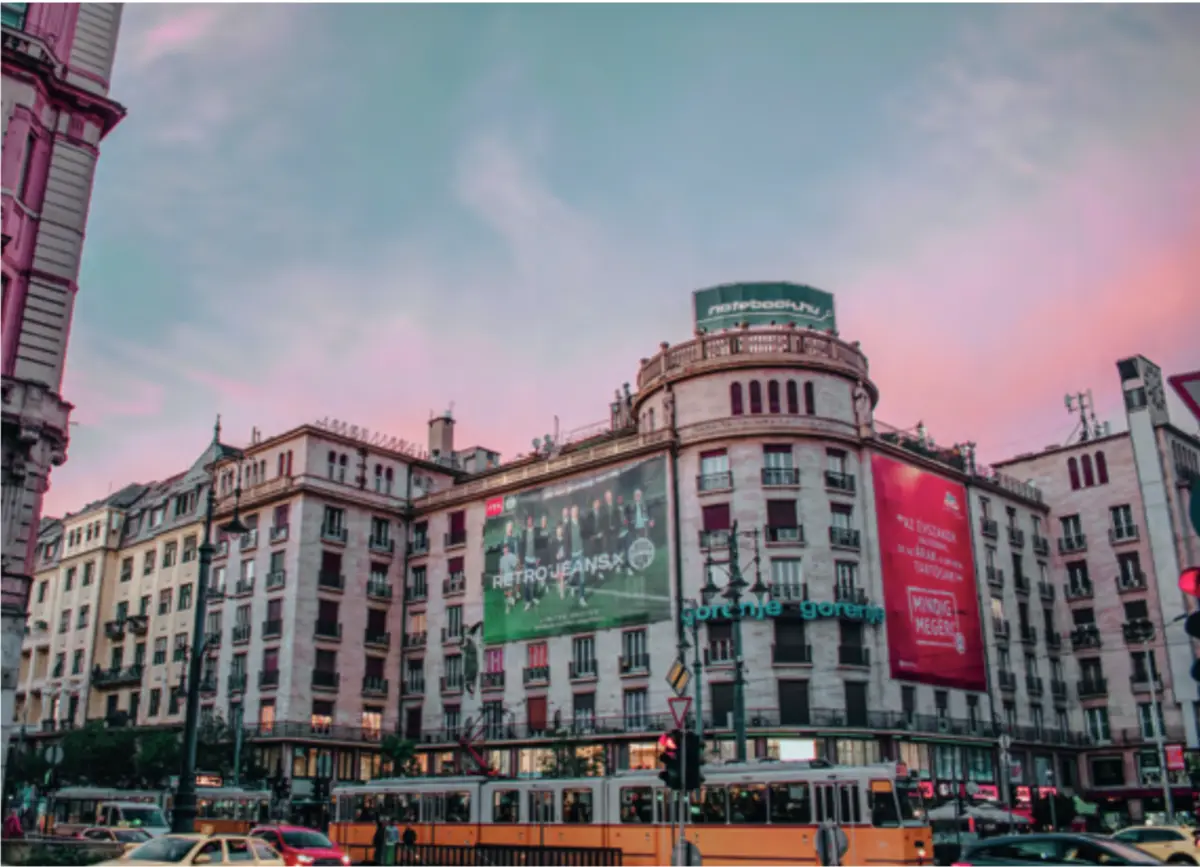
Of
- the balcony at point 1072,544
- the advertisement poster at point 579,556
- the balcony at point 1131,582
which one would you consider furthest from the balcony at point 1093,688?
the advertisement poster at point 579,556

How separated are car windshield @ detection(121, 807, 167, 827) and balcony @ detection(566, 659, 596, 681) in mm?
20083

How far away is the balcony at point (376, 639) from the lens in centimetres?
5866

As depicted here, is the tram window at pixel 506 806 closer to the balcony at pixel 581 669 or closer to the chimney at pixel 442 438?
the balcony at pixel 581 669

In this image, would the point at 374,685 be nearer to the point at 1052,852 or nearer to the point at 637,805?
the point at 637,805

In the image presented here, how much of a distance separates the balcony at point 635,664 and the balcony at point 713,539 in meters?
5.60

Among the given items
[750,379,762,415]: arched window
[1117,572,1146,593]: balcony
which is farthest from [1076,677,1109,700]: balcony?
[750,379,762,415]: arched window

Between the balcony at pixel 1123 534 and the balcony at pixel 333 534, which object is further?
the balcony at pixel 1123 534

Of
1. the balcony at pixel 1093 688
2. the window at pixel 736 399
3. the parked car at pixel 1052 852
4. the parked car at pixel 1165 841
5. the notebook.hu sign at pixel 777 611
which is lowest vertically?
the parked car at pixel 1165 841

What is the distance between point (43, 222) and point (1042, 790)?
50723 millimetres

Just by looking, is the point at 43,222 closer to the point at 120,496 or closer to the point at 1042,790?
the point at 1042,790

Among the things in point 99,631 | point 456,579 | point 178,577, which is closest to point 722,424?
point 456,579

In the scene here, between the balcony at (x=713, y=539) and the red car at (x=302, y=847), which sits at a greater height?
the balcony at (x=713, y=539)

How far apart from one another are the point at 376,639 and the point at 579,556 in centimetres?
1375

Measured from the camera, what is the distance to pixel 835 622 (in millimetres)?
47094
